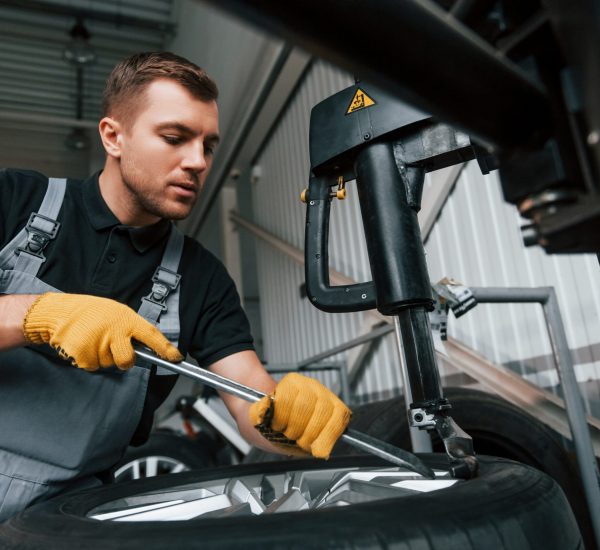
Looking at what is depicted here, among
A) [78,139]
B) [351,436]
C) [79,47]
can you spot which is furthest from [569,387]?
[78,139]

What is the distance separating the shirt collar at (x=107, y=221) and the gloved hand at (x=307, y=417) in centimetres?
56

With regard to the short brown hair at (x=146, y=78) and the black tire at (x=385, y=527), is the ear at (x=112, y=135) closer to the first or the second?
the short brown hair at (x=146, y=78)

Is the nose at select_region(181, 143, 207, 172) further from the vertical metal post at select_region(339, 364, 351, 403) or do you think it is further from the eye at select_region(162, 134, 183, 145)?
the vertical metal post at select_region(339, 364, 351, 403)

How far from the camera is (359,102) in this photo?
0.83 m

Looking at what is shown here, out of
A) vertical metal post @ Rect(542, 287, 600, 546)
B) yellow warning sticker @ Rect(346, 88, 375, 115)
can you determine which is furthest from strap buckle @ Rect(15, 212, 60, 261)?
vertical metal post @ Rect(542, 287, 600, 546)

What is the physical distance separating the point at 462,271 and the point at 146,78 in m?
1.51

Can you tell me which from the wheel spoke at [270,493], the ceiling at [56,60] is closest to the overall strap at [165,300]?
the wheel spoke at [270,493]

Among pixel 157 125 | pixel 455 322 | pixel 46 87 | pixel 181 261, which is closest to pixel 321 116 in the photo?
pixel 157 125

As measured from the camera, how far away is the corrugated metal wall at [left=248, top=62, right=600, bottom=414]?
1710 mm

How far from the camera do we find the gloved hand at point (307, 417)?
0.83 meters

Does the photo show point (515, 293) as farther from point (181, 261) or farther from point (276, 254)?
Answer: point (276, 254)

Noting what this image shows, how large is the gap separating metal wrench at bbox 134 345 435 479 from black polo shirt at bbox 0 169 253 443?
37 cm

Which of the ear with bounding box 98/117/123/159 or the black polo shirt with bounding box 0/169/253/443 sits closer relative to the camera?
the black polo shirt with bounding box 0/169/253/443

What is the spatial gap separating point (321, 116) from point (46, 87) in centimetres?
487
